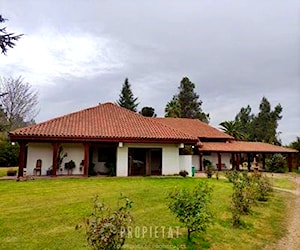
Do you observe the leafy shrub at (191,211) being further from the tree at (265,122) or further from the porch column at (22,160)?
the tree at (265,122)

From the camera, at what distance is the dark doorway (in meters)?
21.5

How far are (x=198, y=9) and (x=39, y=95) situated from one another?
30.5 m

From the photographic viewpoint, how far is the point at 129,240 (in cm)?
683

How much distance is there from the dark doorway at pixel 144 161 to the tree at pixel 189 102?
35.7 meters

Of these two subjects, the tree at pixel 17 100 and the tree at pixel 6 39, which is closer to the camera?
the tree at pixel 6 39

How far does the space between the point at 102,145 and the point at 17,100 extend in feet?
65.0

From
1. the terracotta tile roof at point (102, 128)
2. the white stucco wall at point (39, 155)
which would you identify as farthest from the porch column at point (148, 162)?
the white stucco wall at point (39, 155)

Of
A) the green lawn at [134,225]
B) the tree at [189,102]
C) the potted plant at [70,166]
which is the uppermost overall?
the tree at [189,102]

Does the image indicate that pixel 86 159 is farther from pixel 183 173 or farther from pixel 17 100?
pixel 17 100

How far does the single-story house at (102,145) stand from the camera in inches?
761

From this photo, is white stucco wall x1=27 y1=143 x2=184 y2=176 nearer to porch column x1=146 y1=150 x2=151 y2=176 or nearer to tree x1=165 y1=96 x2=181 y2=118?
porch column x1=146 y1=150 x2=151 y2=176

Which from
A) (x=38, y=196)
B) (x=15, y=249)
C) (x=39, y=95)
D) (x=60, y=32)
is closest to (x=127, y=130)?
(x=60, y=32)

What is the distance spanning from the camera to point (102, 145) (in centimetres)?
2191

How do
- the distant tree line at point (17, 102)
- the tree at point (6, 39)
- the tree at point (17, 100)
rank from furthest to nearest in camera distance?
the tree at point (17, 100) → the distant tree line at point (17, 102) → the tree at point (6, 39)
